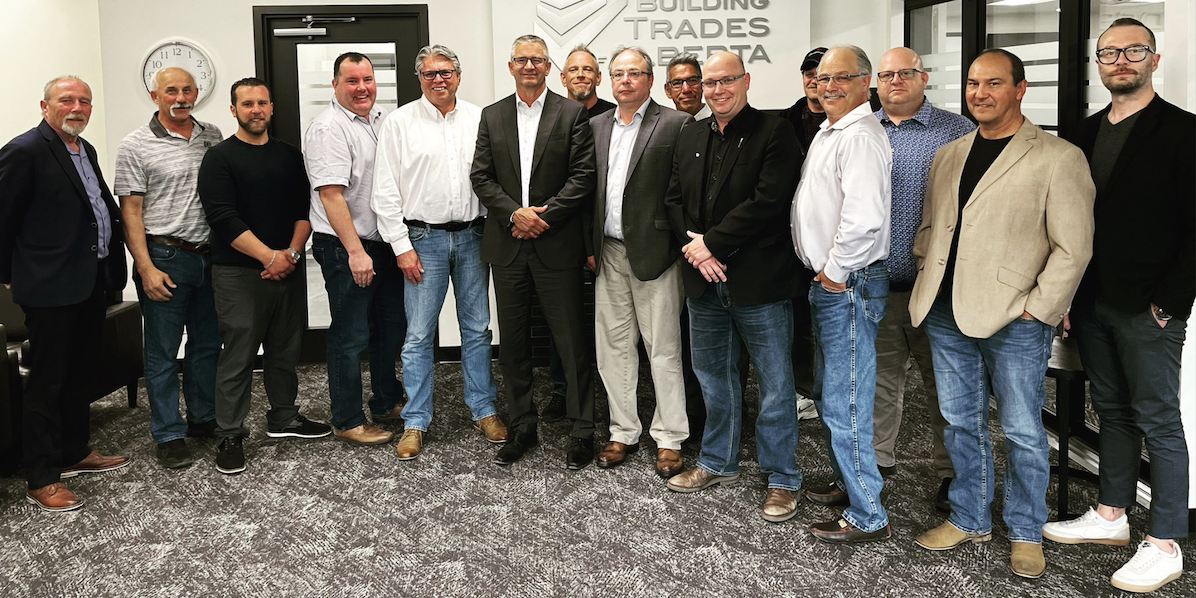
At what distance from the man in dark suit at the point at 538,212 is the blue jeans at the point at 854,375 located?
1.17 meters

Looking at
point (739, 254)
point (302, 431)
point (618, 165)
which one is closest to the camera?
point (739, 254)

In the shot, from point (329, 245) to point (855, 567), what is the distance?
2582 millimetres

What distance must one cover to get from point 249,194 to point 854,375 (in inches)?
100

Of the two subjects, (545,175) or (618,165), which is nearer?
(618,165)

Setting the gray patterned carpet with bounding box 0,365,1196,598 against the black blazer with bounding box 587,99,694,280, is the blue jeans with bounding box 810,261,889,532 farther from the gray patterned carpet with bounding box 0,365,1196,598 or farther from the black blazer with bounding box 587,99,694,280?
the black blazer with bounding box 587,99,694,280

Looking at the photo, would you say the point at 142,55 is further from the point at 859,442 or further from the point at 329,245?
the point at 859,442

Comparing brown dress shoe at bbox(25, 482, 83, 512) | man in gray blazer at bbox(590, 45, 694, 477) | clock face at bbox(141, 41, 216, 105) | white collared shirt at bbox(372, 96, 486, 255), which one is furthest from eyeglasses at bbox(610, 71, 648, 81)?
clock face at bbox(141, 41, 216, 105)

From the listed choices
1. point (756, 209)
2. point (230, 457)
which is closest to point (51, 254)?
point (230, 457)

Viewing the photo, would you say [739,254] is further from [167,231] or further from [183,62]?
[183,62]

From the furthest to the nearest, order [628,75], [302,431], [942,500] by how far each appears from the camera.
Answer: [302,431] < [628,75] < [942,500]

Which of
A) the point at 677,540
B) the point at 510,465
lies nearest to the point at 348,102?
the point at 510,465

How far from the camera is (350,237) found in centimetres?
406

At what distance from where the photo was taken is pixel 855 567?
295 cm

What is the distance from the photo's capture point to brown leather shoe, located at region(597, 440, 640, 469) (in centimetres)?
389
